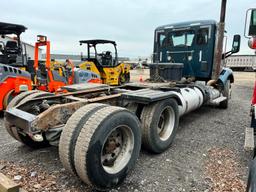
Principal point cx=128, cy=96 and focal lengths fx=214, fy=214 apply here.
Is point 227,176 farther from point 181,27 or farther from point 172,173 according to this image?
point 181,27

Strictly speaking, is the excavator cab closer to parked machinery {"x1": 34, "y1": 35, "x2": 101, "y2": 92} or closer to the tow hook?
parked machinery {"x1": 34, "y1": 35, "x2": 101, "y2": 92}

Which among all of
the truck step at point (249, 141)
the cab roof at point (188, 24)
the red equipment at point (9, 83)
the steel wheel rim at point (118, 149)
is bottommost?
the steel wheel rim at point (118, 149)

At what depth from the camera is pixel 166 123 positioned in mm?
3840

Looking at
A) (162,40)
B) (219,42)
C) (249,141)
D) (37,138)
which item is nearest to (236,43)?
(219,42)

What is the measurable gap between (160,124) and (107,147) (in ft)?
4.77

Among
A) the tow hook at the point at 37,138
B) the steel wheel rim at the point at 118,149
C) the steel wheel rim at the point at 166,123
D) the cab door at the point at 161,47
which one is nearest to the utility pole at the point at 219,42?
the cab door at the point at 161,47

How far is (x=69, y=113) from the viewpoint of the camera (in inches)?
117

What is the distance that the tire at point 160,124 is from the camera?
3.25m

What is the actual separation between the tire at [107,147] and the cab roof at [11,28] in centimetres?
567

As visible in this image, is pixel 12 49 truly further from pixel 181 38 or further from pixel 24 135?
pixel 181 38

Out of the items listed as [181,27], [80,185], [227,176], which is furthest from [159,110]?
[181,27]

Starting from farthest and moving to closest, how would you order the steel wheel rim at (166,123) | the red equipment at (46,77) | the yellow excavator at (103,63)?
the yellow excavator at (103,63) → the red equipment at (46,77) → the steel wheel rim at (166,123)

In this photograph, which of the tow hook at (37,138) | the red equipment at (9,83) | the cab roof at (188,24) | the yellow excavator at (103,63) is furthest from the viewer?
the yellow excavator at (103,63)

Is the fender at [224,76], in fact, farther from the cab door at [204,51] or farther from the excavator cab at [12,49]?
the excavator cab at [12,49]
